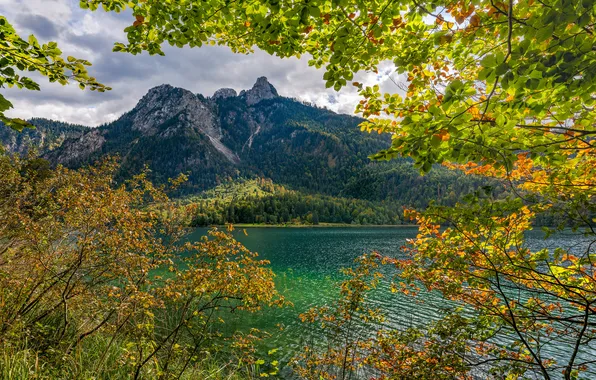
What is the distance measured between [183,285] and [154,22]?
5891 millimetres

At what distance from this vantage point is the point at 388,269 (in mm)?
40125

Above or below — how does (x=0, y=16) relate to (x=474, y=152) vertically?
above

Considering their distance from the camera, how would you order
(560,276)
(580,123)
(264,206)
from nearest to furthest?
(580,123), (560,276), (264,206)

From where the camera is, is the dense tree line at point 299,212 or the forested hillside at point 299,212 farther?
the dense tree line at point 299,212

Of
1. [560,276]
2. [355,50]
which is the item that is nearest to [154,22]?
[355,50]

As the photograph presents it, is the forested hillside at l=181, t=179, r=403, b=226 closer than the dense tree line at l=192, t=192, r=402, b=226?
Yes

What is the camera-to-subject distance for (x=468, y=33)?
3334 mm

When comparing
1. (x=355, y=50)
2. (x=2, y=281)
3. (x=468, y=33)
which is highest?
(x=468, y=33)

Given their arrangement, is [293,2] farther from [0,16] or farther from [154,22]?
[0,16]

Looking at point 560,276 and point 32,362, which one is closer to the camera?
point 560,276

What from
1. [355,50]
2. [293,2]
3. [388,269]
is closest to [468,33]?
[355,50]

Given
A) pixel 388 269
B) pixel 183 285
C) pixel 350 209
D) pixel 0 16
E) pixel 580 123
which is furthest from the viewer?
pixel 350 209

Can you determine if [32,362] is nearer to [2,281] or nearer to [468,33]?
[2,281]

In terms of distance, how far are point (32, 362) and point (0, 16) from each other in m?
7.65
